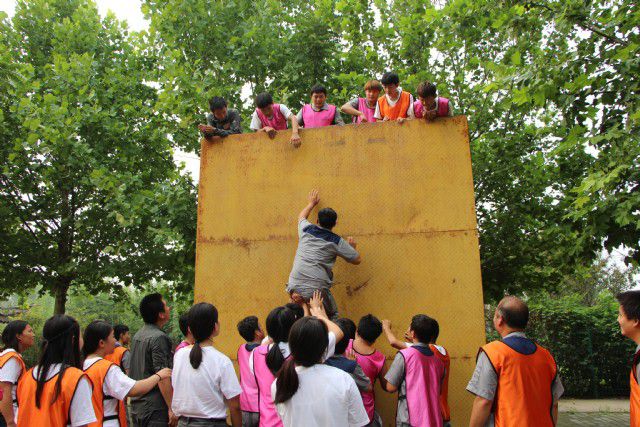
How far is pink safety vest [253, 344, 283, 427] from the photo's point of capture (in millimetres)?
3740

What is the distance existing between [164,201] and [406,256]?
18.7 ft

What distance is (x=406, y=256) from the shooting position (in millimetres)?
5637

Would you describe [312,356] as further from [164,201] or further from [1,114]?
[1,114]

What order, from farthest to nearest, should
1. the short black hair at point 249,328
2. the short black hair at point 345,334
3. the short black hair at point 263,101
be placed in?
the short black hair at point 263,101, the short black hair at point 249,328, the short black hair at point 345,334

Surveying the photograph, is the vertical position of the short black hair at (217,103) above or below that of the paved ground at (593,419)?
above

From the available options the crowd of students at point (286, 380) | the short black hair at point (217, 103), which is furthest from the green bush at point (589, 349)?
the short black hair at point (217, 103)

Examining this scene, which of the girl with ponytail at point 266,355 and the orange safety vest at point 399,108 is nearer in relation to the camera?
the girl with ponytail at point 266,355

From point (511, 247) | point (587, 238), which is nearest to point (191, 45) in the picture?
point (511, 247)

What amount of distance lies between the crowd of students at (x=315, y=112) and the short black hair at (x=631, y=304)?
10.6 ft

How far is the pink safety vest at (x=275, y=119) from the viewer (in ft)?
21.6

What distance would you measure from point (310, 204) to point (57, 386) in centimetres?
319

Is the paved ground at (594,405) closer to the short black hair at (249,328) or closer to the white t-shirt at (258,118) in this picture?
the white t-shirt at (258,118)

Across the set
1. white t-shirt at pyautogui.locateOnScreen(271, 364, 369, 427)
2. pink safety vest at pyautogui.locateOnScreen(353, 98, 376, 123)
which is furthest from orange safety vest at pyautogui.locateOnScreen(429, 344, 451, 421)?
pink safety vest at pyautogui.locateOnScreen(353, 98, 376, 123)

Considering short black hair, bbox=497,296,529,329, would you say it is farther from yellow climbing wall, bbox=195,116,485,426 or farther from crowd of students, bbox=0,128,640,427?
yellow climbing wall, bbox=195,116,485,426
